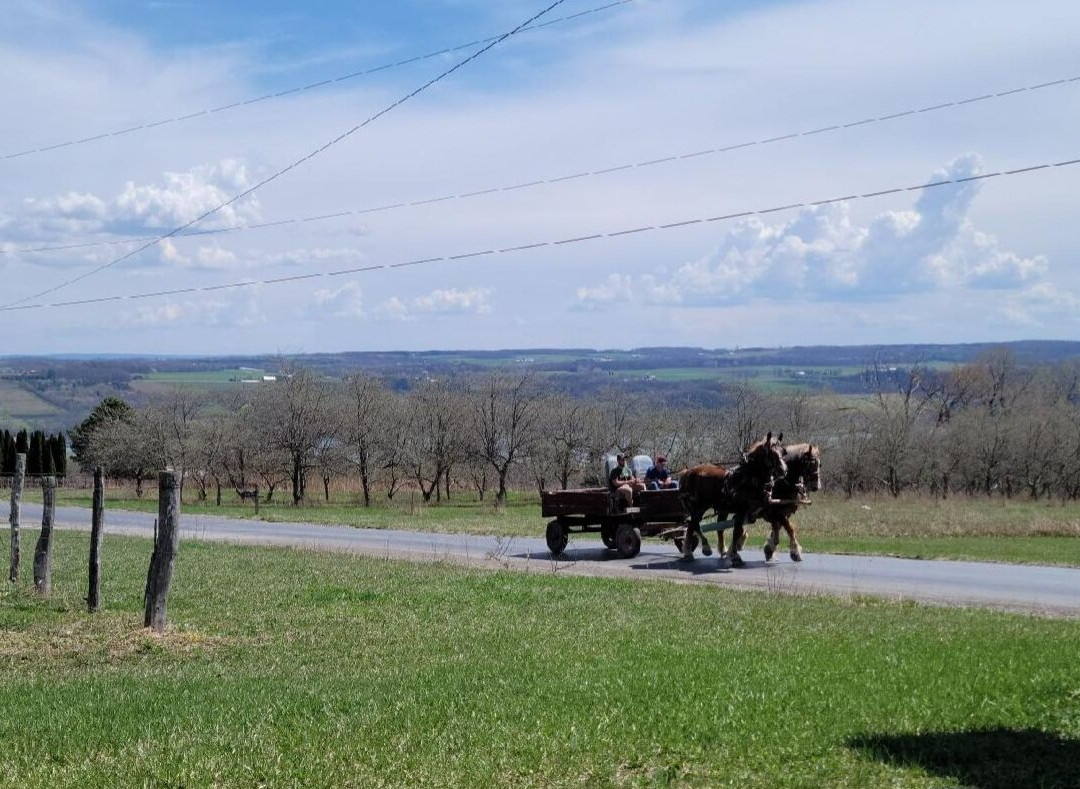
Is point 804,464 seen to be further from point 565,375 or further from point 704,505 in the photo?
point 565,375

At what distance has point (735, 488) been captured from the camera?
22.8 m

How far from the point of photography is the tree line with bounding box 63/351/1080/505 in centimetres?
7238

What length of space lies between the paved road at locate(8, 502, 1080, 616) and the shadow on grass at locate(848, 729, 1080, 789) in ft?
29.1

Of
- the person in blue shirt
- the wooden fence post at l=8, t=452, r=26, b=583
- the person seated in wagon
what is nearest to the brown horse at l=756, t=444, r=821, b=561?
the person seated in wagon

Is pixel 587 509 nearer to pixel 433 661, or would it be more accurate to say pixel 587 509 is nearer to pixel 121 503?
pixel 433 661

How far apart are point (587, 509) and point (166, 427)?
54.9 metres

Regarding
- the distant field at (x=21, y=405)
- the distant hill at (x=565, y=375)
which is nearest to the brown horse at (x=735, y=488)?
the distant hill at (x=565, y=375)

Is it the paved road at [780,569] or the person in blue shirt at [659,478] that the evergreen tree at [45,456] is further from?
the person in blue shirt at [659,478]

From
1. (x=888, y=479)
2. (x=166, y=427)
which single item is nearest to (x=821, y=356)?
(x=888, y=479)

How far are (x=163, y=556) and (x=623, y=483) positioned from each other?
1227 cm

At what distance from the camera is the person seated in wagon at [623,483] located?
24.8 meters

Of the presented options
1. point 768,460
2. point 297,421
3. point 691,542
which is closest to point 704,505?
point 691,542

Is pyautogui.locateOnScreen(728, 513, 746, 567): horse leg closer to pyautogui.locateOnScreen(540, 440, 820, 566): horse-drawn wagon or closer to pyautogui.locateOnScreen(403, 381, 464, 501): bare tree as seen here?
pyautogui.locateOnScreen(540, 440, 820, 566): horse-drawn wagon

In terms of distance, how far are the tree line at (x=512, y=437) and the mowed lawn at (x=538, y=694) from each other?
175 feet
